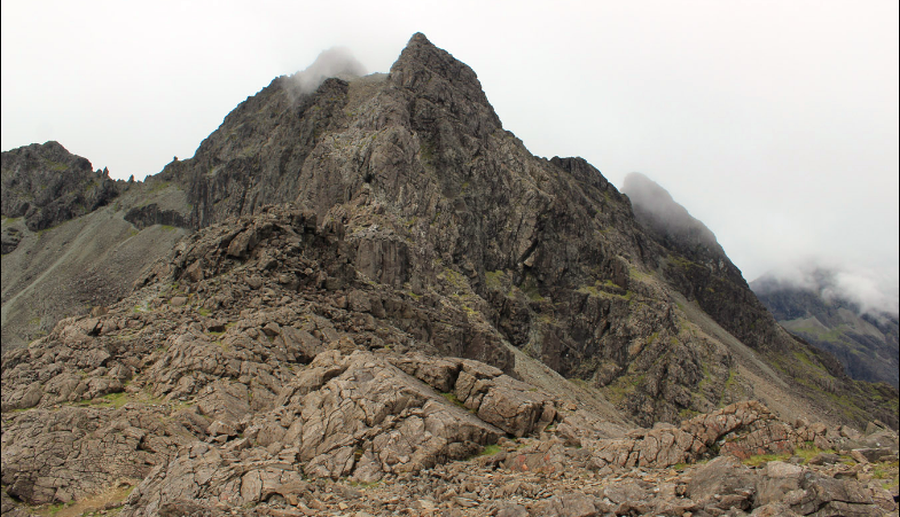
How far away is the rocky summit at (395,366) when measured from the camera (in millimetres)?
15398

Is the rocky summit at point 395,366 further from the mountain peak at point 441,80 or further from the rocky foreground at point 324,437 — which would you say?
the mountain peak at point 441,80

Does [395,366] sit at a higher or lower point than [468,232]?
lower

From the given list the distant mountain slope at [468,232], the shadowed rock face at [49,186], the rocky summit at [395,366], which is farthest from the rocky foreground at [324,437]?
the shadowed rock face at [49,186]

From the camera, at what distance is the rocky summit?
606 inches

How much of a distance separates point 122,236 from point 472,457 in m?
157

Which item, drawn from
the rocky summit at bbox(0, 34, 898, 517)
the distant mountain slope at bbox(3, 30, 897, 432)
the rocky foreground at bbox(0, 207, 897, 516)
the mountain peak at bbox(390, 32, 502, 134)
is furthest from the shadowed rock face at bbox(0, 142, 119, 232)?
the rocky foreground at bbox(0, 207, 897, 516)

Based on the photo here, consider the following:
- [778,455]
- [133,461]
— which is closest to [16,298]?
[133,461]

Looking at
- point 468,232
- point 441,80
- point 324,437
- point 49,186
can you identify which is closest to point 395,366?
point 324,437

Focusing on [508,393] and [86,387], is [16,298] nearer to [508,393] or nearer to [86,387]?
[86,387]

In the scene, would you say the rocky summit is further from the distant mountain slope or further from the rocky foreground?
the distant mountain slope

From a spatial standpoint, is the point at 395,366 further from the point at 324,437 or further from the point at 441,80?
the point at 441,80

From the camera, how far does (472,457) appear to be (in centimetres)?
1856

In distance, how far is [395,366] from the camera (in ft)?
80.4

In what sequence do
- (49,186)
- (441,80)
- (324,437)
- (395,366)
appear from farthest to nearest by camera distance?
(49,186) < (441,80) < (395,366) < (324,437)
